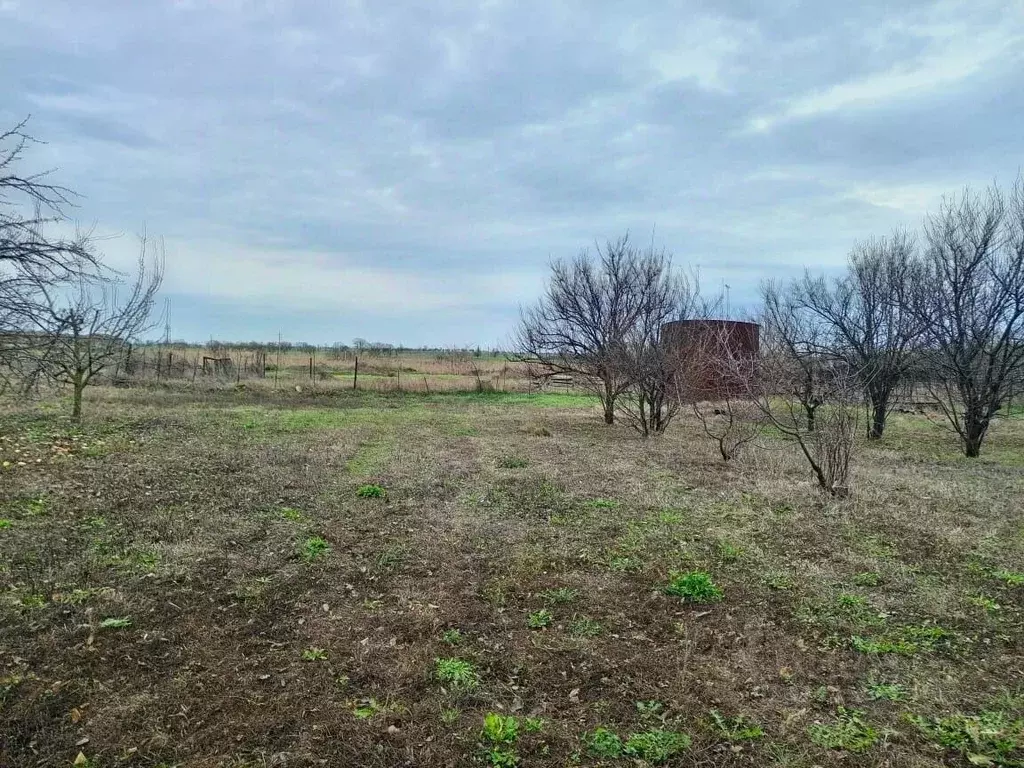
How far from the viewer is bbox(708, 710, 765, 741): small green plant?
2846 millimetres

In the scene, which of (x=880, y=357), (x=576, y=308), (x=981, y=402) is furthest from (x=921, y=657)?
(x=576, y=308)

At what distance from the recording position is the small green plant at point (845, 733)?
9.05 feet

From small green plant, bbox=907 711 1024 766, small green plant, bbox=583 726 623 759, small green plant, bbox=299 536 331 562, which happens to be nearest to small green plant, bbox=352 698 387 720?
small green plant, bbox=583 726 623 759

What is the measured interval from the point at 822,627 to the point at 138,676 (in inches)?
162

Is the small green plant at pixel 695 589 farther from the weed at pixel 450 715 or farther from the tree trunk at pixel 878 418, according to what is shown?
the tree trunk at pixel 878 418

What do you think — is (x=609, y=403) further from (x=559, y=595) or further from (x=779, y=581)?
(x=559, y=595)

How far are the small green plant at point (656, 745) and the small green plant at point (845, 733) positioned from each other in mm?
613

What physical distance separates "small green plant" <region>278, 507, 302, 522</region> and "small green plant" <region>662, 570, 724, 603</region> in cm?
387

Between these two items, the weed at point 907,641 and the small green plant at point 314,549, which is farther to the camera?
the small green plant at point 314,549

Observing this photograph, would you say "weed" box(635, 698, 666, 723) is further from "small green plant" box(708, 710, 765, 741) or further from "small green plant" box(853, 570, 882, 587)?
"small green plant" box(853, 570, 882, 587)

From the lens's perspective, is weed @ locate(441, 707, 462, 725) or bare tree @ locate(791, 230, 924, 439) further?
bare tree @ locate(791, 230, 924, 439)

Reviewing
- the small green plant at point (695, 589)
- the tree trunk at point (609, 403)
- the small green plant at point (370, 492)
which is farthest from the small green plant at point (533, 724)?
the tree trunk at point (609, 403)

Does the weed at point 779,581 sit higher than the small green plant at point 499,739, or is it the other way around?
the weed at point 779,581

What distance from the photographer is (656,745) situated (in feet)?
9.15
